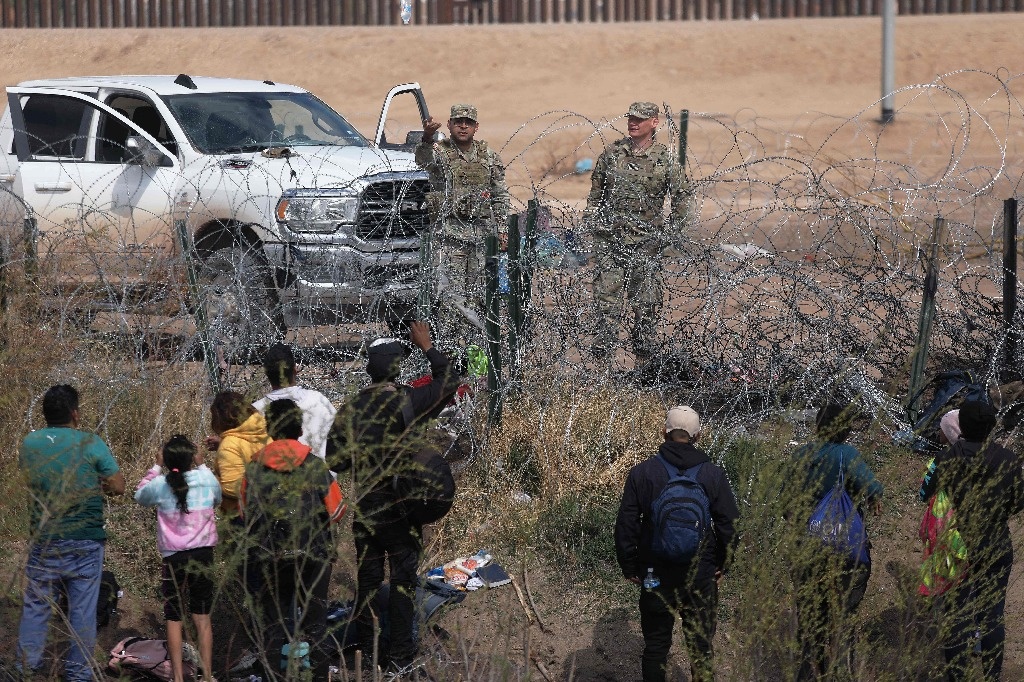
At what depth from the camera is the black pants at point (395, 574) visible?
17.1ft

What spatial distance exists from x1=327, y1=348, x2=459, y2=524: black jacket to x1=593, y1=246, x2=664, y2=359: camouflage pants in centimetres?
167

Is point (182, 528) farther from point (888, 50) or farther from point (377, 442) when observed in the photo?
point (888, 50)

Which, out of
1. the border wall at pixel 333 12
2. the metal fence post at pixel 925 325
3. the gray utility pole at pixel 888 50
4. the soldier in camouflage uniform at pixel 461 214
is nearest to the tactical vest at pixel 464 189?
the soldier in camouflage uniform at pixel 461 214

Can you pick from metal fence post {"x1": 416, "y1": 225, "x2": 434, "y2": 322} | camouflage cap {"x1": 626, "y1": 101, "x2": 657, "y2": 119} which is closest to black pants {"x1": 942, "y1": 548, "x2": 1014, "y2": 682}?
metal fence post {"x1": 416, "y1": 225, "x2": 434, "y2": 322}

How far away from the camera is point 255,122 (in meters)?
9.50

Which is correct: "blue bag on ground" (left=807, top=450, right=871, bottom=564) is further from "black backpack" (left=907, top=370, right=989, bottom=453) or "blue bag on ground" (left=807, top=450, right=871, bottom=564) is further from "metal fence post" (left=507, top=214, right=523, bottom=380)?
"metal fence post" (left=507, top=214, right=523, bottom=380)

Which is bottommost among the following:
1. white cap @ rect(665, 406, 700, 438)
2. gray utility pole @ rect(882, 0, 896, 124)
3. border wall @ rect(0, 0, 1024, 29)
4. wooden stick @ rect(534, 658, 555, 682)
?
wooden stick @ rect(534, 658, 555, 682)

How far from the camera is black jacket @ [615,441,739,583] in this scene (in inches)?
190

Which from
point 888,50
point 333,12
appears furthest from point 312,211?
point 333,12

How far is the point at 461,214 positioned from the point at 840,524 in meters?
3.68

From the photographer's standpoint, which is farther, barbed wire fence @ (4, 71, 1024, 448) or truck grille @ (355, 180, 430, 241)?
truck grille @ (355, 180, 430, 241)

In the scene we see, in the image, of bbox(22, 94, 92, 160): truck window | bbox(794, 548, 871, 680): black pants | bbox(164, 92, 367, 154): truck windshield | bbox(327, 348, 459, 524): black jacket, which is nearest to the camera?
bbox(794, 548, 871, 680): black pants

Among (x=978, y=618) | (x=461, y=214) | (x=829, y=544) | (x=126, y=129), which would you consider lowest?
(x=978, y=618)

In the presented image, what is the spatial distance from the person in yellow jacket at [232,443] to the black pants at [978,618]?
277 centimetres
